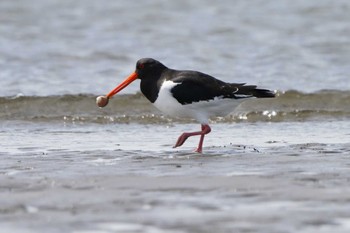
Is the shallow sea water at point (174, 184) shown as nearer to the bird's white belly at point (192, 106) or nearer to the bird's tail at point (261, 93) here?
the bird's white belly at point (192, 106)

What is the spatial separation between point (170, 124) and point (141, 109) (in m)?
1.40

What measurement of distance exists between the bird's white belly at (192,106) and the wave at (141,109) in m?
2.38

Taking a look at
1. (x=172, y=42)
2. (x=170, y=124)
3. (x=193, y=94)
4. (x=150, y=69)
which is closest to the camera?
(x=193, y=94)

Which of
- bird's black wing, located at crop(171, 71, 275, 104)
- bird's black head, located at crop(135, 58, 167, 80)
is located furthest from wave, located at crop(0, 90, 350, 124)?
bird's black wing, located at crop(171, 71, 275, 104)

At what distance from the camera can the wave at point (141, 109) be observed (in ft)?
42.0

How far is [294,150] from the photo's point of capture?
9344 millimetres

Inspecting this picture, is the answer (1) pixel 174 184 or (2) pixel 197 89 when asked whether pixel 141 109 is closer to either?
(2) pixel 197 89

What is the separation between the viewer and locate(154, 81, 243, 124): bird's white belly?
388 inches

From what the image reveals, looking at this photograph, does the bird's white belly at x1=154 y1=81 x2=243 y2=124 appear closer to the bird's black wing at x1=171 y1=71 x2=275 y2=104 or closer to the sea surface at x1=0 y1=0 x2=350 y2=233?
the bird's black wing at x1=171 y1=71 x2=275 y2=104

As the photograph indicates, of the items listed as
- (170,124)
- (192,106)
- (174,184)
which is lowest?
(174,184)

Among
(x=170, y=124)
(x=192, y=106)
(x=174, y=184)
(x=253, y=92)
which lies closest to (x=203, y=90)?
(x=192, y=106)

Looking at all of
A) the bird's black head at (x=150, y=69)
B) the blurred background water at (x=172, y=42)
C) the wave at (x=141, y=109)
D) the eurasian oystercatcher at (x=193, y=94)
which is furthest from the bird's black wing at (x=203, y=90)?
the blurred background water at (x=172, y=42)

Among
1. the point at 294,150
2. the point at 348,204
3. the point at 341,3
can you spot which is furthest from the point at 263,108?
the point at 341,3

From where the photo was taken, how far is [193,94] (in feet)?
32.4
